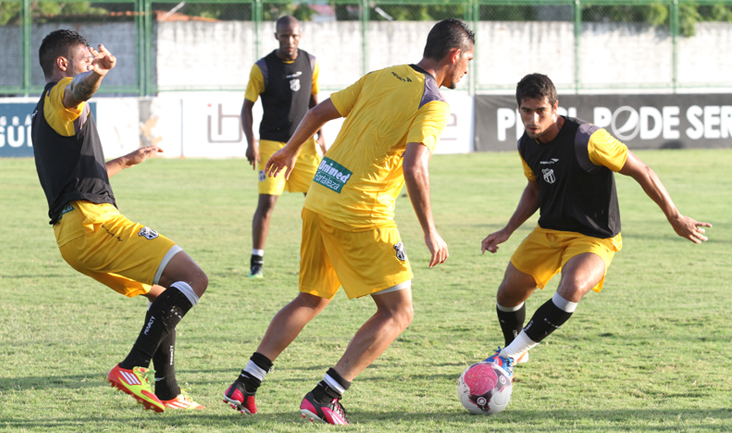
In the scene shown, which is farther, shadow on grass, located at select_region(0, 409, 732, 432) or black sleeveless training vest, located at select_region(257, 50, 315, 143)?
black sleeveless training vest, located at select_region(257, 50, 315, 143)

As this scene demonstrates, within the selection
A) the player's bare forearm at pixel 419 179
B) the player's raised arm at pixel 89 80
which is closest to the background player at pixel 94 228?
the player's raised arm at pixel 89 80

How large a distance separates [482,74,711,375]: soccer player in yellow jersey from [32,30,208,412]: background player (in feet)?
5.71

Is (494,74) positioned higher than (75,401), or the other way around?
(494,74)

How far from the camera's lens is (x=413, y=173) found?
3891mm

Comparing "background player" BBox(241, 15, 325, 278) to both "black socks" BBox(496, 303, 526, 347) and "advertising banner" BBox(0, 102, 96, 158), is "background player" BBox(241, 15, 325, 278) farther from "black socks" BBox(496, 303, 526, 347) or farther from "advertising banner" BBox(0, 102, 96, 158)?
"advertising banner" BBox(0, 102, 96, 158)

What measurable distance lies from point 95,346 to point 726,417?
3.76m

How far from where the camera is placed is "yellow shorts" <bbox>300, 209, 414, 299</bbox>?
4.14 metres

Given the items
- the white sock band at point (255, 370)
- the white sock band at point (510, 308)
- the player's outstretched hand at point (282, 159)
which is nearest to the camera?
the white sock band at point (255, 370)

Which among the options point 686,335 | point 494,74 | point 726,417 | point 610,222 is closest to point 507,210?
point 686,335

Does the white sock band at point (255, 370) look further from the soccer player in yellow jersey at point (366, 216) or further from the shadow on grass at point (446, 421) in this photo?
the shadow on grass at point (446, 421)

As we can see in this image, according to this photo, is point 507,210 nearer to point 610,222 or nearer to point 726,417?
point 610,222

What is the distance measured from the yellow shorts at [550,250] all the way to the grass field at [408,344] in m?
0.59

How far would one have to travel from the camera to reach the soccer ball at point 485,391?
13.9 ft

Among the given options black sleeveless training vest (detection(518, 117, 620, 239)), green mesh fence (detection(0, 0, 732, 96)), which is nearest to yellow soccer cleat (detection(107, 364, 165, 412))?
black sleeveless training vest (detection(518, 117, 620, 239))
